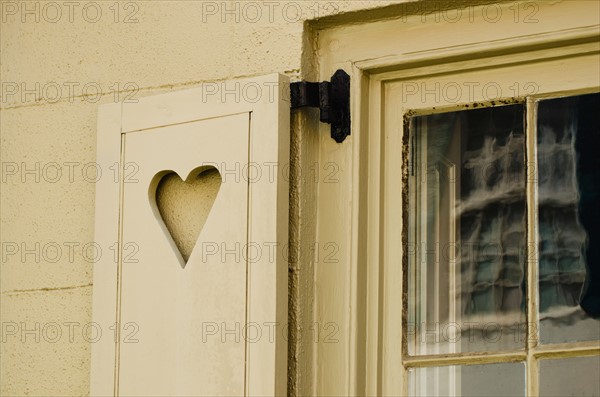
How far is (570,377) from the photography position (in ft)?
9.94

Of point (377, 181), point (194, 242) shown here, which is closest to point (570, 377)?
point (377, 181)

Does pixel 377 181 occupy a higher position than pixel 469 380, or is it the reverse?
pixel 377 181

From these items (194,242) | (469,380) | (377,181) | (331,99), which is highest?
(331,99)

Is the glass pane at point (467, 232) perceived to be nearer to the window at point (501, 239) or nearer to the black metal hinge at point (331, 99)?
the window at point (501, 239)

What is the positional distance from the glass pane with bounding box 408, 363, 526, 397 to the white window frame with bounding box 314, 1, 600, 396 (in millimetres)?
19

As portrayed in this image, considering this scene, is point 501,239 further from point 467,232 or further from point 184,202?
point 184,202

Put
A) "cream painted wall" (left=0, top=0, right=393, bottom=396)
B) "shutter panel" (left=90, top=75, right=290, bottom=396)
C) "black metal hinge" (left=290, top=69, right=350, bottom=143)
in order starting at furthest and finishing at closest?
"cream painted wall" (left=0, top=0, right=393, bottom=396) → "black metal hinge" (left=290, top=69, right=350, bottom=143) → "shutter panel" (left=90, top=75, right=290, bottom=396)

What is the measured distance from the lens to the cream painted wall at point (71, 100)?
136 inches

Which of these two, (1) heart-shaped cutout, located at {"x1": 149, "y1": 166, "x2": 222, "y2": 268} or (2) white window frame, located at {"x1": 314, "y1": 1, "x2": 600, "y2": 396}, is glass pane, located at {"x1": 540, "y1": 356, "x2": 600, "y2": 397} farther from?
(1) heart-shaped cutout, located at {"x1": 149, "y1": 166, "x2": 222, "y2": 268}

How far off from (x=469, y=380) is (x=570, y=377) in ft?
0.80

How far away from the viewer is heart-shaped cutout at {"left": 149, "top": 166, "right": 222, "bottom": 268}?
3.37 metres

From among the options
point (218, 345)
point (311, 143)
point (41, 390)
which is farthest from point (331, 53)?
point (41, 390)

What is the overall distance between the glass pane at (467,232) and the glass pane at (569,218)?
0.19 feet

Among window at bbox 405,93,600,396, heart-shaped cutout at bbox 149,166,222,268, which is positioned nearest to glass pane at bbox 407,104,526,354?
window at bbox 405,93,600,396
